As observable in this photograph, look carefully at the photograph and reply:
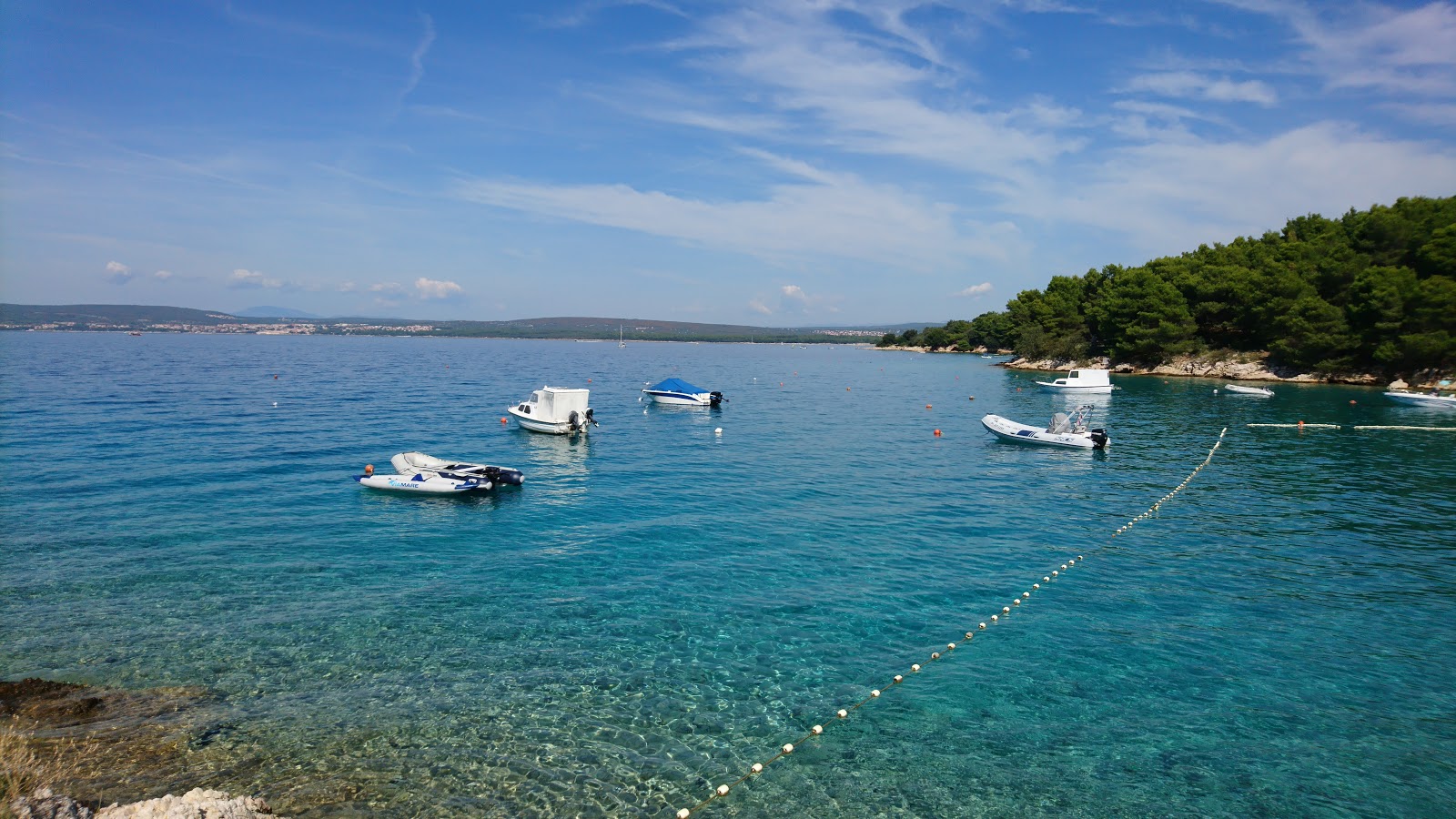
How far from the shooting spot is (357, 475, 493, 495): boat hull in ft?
95.5

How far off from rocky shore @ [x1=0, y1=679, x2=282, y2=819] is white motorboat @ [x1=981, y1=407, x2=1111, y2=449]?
42.0m

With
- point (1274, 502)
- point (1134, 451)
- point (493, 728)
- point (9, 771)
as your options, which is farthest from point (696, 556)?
point (1134, 451)

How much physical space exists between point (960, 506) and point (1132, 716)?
1600cm

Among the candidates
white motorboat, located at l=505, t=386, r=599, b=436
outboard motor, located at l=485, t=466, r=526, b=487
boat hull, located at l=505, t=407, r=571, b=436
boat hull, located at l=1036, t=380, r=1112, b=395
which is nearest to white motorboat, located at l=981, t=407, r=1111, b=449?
white motorboat, located at l=505, t=386, r=599, b=436

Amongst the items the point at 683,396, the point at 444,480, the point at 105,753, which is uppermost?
the point at 683,396

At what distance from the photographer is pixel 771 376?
111625mm

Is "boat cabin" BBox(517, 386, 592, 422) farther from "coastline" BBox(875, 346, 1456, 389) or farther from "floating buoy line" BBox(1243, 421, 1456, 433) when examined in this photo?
"coastline" BBox(875, 346, 1456, 389)

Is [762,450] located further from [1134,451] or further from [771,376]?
[771,376]

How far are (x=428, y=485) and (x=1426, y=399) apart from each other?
7872 centimetres

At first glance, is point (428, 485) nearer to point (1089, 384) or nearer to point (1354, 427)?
point (1354, 427)

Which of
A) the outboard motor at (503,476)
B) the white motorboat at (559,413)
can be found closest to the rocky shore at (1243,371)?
the white motorboat at (559,413)

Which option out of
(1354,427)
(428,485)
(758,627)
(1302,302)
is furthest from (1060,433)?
(1302,302)

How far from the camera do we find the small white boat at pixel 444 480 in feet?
95.8

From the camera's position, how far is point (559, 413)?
46.2 m
